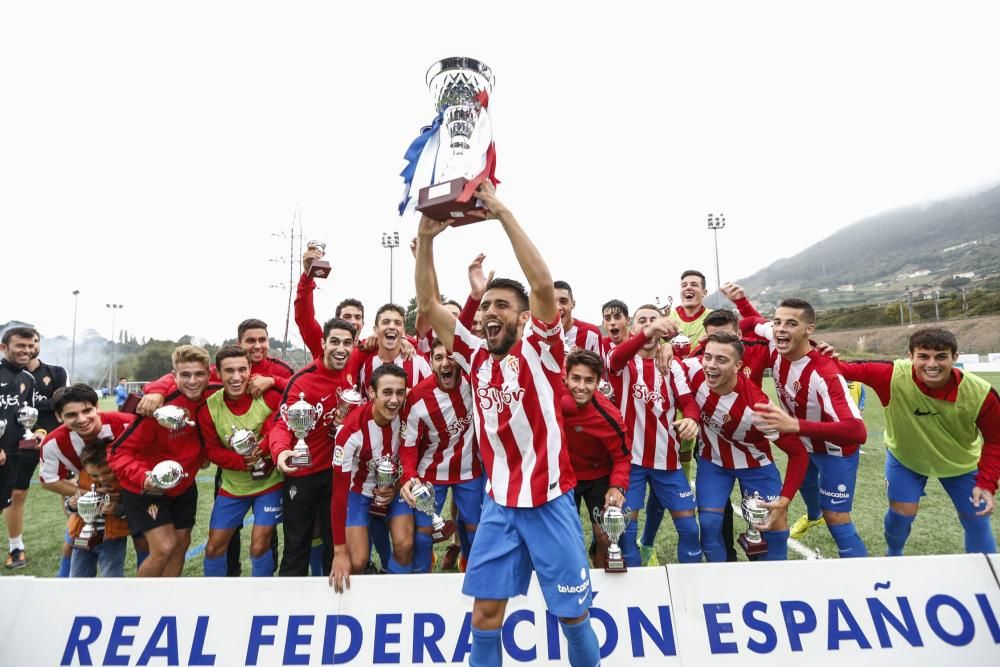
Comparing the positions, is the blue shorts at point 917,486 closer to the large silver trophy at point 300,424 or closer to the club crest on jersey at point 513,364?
the club crest on jersey at point 513,364

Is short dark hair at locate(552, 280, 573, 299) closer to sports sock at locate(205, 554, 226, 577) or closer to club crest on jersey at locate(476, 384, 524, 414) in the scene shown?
club crest on jersey at locate(476, 384, 524, 414)

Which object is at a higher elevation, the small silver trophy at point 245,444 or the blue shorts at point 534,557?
the small silver trophy at point 245,444

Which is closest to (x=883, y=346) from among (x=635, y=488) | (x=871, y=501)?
(x=871, y=501)

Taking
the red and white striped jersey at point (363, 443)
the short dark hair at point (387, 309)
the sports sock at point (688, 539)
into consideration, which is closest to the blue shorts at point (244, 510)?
the red and white striped jersey at point (363, 443)

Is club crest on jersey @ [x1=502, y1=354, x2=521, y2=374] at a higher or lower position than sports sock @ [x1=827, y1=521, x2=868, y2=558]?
higher

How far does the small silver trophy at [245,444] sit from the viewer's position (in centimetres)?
371

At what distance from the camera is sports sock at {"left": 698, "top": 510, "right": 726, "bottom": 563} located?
3908mm

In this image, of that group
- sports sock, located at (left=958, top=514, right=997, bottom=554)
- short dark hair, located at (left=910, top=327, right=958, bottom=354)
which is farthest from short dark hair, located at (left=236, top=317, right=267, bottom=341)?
sports sock, located at (left=958, top=514, right=997, bottom=554)

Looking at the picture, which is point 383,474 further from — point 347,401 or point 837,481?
point 837,481

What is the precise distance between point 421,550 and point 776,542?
2570mm

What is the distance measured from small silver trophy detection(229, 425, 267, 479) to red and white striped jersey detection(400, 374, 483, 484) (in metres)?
1.05

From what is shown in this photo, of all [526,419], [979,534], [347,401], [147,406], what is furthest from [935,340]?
[147,406]

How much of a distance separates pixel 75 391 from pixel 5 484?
8.55ft

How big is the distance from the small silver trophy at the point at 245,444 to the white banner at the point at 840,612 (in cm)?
286
